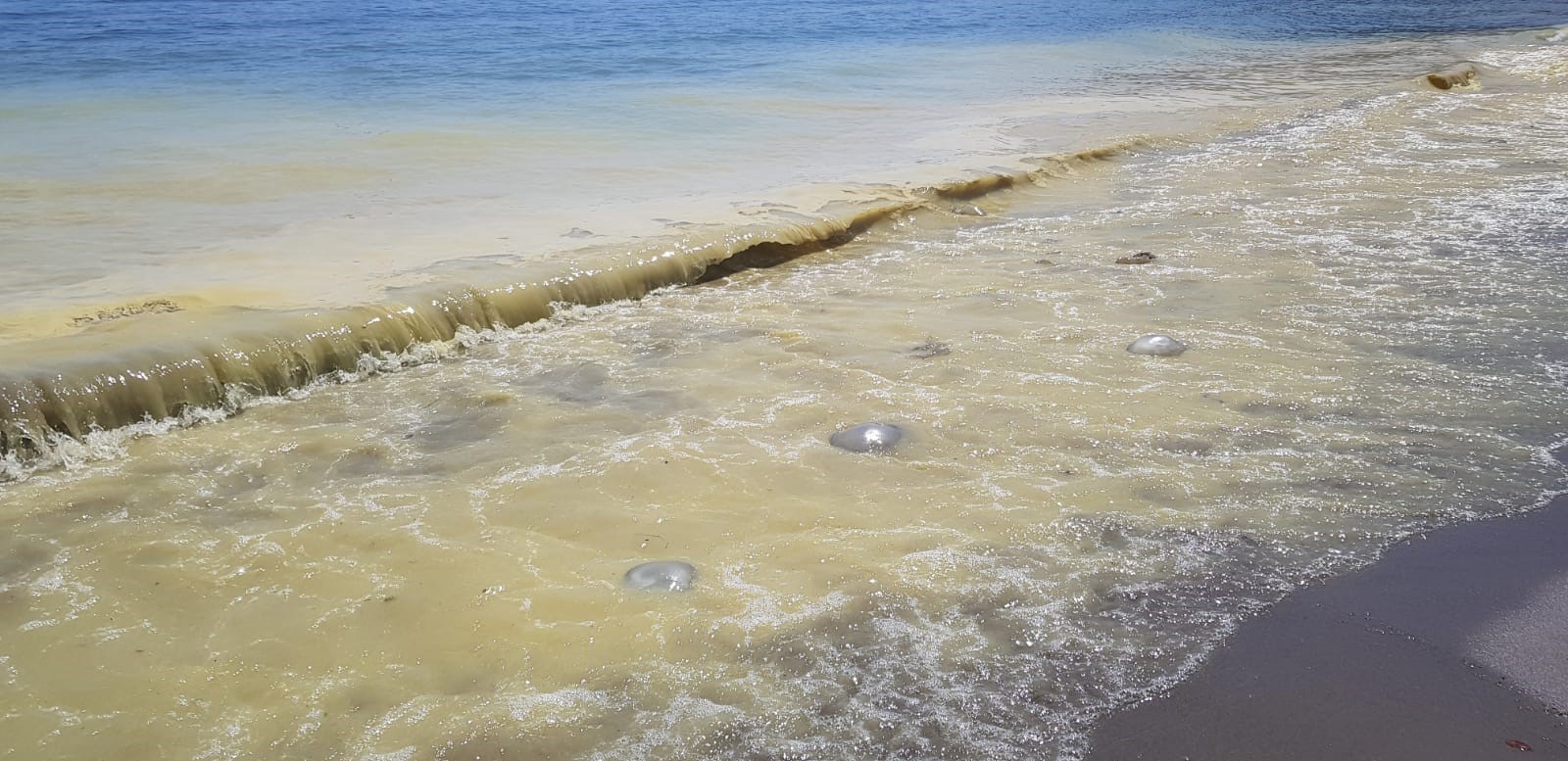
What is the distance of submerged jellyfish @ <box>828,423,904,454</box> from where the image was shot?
4.35 meters

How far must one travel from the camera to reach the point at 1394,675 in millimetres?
2854

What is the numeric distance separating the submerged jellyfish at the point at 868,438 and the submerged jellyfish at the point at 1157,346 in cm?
147

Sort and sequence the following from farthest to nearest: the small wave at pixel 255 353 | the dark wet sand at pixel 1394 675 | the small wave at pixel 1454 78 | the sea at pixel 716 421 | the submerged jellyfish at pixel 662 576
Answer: the small wave at pixel 1454 78 → the small wave at pixel 255 353 → the submerged jellyfish at pixel 662 576 → the sea at pixel 716 421 → the dark wet sand at pixel 1394 675

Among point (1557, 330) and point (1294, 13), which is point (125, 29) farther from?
point (1294, 13)

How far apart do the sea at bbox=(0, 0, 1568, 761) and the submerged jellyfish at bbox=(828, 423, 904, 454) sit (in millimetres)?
64

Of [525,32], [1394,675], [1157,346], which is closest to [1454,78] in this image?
[1157,346]

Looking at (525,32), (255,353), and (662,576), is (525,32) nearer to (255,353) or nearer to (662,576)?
(255,353)

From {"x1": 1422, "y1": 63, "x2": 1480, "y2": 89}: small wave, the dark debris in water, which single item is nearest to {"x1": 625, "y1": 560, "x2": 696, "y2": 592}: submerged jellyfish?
the dark debris in water

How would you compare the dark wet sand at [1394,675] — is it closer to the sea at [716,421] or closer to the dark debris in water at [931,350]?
the sea at [716,421]

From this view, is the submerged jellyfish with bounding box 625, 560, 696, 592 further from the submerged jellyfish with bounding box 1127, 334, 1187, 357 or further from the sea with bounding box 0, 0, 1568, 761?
the submerged jellyfish with bounding box 1127, 334, 1187, 357

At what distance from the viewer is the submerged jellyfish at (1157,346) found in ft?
17.2

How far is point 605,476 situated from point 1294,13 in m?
27.9

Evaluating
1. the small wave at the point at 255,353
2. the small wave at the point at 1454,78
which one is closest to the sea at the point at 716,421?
the small wave at the point at 255,353

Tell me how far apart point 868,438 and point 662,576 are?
1.22m
